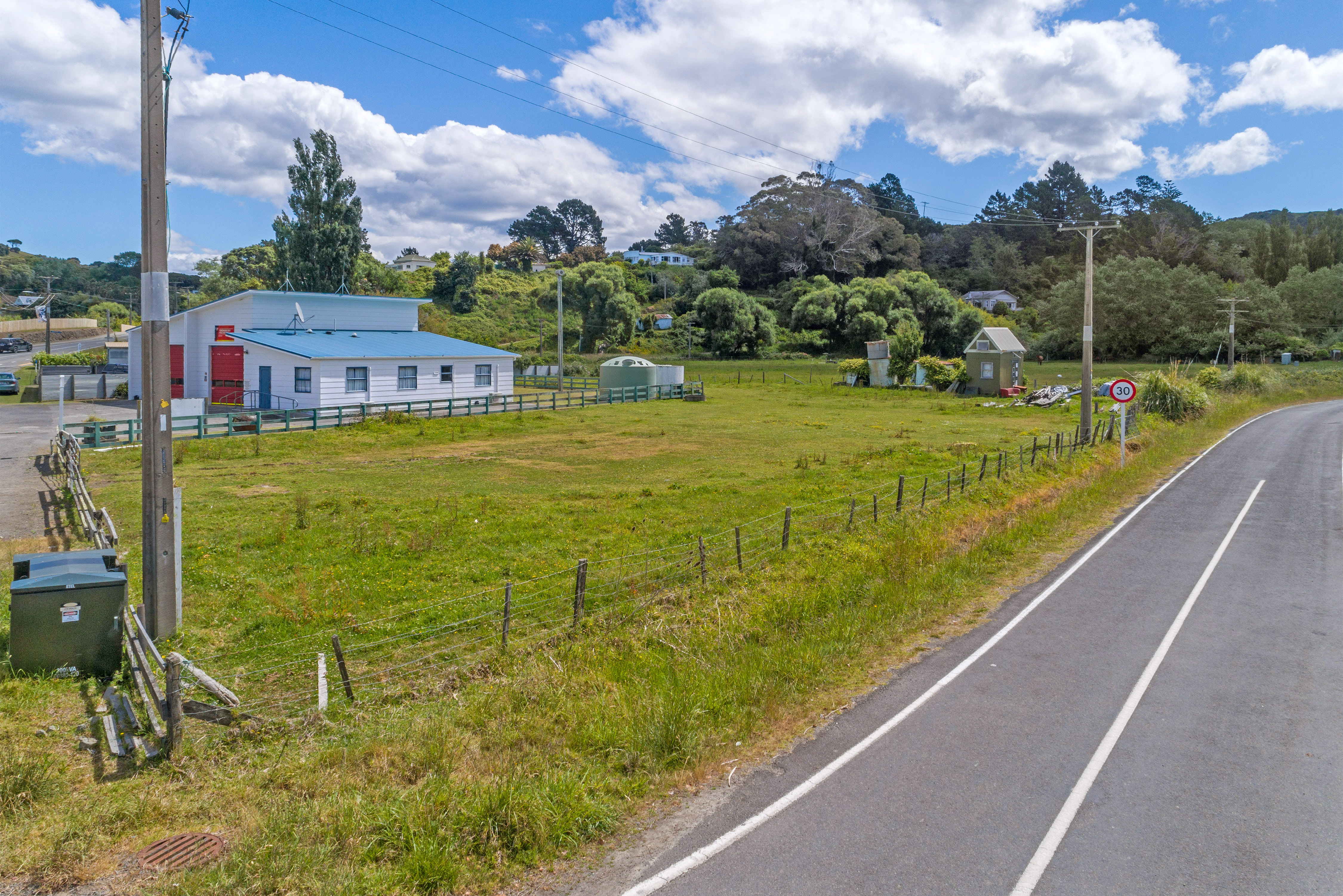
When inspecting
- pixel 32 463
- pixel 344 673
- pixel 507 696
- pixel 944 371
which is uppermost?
pixel 944 371

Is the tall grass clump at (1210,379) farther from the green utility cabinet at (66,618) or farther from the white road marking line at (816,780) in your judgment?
the green utility cabinet at (66,618)

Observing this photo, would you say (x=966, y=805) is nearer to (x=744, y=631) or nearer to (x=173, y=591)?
(x=744, y=631)

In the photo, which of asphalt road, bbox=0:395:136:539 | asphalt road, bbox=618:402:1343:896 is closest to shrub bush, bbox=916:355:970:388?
asphalt road, bbox=618:402:1343:896

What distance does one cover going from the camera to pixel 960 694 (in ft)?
32.9

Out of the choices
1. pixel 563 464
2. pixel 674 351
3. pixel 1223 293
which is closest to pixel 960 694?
pixel 563 464

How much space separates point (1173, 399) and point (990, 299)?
9199 cm

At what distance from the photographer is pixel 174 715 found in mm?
7742

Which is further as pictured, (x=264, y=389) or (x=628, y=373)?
(x=628, y=373)

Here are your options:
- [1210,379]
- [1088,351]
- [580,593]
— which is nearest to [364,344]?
[1088,351]

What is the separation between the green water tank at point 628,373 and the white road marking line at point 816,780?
156 feet

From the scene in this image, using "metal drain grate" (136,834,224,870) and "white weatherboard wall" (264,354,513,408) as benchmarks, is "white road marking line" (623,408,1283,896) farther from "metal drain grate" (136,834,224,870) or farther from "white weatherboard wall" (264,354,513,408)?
"white weatherboard wall" (264,354,513,408)

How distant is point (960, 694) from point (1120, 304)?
86.4 metres

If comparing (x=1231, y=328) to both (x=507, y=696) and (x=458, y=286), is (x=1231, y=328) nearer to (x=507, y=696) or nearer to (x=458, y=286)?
Answer: (x=507, y=696)

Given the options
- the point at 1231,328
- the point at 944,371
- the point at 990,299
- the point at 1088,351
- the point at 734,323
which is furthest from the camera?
the point at 990,299
